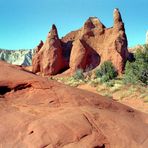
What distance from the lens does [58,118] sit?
20.4ft

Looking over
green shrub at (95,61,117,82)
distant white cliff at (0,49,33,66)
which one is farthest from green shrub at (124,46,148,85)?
distant white cliff at (0,49,33,66)

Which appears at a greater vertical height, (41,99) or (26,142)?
(41,99)

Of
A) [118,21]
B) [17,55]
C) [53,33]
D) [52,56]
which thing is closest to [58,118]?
[118,21]

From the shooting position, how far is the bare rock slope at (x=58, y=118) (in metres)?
5.67

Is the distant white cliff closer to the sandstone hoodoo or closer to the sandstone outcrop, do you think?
the sandstone hoodoo

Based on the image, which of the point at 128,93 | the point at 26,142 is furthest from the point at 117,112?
the point at 128,93

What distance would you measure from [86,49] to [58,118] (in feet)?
122

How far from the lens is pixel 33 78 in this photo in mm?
7719

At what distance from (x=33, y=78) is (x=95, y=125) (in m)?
2.12

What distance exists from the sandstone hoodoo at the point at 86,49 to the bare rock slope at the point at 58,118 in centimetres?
3187

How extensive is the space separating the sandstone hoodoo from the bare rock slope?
31870mm

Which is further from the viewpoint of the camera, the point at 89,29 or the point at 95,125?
the point at 89,29

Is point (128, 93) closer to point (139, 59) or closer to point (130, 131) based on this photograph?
point (139, 59)

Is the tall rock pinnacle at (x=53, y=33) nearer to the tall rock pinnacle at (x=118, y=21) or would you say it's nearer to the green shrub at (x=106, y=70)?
the tall rock pinnacle at (x=118, y=21)
